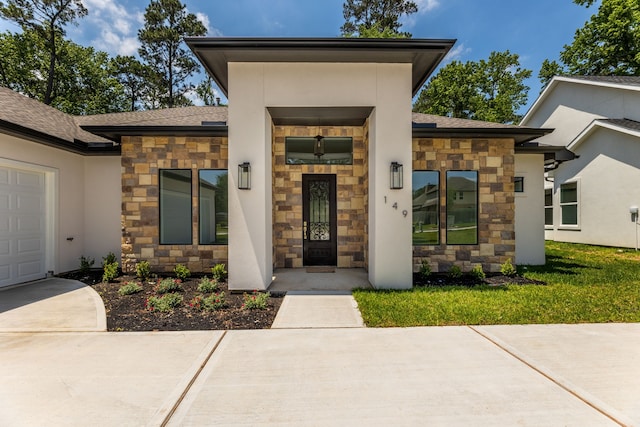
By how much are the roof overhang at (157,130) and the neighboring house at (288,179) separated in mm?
46

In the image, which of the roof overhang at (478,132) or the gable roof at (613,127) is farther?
the gable roof at (613,127)

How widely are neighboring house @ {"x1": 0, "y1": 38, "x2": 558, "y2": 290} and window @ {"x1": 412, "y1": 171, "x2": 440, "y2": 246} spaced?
0.12 ft

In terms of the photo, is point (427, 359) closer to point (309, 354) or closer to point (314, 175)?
point (309, 354)

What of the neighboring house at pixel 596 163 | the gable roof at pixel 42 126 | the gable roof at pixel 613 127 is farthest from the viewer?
the neighboring house at pixel 596 163

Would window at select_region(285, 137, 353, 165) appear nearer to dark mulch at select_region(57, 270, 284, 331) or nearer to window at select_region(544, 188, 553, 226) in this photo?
dark mulch at select_region(57, 270, 284, 331)

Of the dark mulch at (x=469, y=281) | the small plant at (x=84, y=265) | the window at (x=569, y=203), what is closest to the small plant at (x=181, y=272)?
the small plant at (x=84, y=265)

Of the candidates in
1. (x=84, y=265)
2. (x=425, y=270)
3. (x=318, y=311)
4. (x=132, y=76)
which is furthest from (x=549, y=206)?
(x=132, y=76)

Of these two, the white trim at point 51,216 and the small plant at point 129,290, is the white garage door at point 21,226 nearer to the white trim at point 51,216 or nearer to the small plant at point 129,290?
the white trim at point 51,216

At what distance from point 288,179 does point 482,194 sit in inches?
200

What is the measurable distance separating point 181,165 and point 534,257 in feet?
32.9

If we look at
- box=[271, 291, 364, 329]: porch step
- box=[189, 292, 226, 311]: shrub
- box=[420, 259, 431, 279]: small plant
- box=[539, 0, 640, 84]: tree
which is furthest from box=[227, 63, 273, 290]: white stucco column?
box=[539, 0, 640, 84]: tree

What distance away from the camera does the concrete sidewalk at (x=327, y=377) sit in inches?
87.5

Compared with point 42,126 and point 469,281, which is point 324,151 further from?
point 42,126

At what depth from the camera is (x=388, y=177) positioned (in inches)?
218
